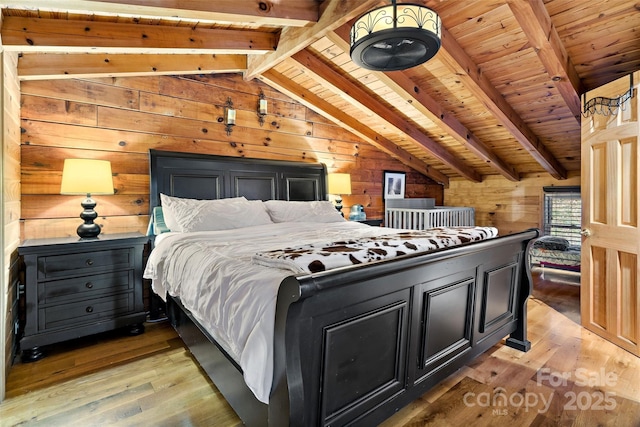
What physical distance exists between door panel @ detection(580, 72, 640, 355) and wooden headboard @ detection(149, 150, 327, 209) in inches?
108

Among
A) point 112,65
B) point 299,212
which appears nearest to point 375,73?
point 299,212

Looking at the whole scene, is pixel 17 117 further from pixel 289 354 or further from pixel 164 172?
pixel 289 354

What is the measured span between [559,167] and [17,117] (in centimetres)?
613

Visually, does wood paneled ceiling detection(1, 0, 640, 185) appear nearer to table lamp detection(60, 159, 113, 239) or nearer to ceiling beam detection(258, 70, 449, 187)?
ceiling beam detection(258, 70, 449, 187)

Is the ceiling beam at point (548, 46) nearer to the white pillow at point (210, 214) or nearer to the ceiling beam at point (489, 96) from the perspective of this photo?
the ceiling beam at point (489, 96)

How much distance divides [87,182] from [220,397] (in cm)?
188

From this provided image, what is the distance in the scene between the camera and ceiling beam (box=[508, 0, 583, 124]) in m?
2.21

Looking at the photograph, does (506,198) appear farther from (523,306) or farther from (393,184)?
(523,306)

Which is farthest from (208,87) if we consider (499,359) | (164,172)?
(499,359)

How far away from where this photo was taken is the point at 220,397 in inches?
74.0

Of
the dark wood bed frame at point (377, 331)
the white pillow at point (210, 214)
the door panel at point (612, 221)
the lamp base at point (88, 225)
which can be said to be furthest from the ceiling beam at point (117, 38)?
the door panel at point (612, 221)

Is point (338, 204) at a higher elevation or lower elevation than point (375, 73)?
lower

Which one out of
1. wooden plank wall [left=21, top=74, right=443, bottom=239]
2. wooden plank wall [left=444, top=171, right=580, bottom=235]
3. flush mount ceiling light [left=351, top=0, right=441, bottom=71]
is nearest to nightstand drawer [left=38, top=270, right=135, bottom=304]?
wooden plank wall [left=21, top=74, right=443, bottom=239]

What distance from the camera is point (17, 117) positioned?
8.14 ft
